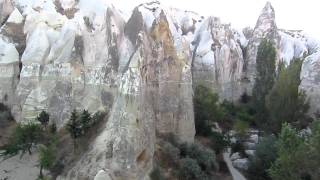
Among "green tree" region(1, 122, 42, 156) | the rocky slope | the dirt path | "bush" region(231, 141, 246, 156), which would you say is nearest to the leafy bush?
the rocky slope

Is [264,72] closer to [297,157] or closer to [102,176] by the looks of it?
[102,176]

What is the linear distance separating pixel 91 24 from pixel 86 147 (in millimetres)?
13876

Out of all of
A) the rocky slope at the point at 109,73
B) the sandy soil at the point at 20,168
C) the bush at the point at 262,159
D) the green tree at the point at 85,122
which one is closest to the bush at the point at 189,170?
the rocky slope at the point at 109,73

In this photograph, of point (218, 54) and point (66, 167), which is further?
point (218, 54)

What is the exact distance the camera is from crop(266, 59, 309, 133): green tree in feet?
97.6

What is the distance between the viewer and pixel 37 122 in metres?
31.6

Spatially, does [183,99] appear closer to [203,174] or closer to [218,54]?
[203,174]

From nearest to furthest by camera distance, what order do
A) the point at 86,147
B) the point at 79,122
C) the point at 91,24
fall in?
the point at 86,147 → the point at 79,122 → the point at 91,24

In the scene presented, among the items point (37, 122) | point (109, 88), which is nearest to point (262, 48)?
point (109, 88)

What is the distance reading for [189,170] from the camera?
23562mm

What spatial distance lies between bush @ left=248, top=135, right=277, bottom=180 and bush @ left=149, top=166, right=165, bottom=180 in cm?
586

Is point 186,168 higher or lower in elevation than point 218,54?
lower

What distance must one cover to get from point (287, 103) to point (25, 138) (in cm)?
1577

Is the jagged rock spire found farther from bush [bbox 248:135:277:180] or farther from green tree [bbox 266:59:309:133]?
bush [bbox 248:135:277:180]
